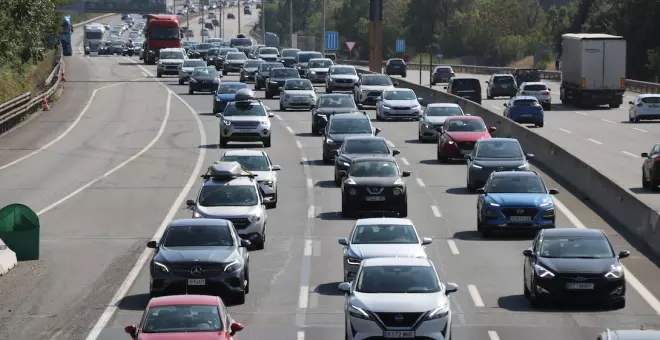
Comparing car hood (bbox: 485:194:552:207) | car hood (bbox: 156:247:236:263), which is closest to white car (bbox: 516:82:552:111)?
car hood (bbox: 485:194:552:207)

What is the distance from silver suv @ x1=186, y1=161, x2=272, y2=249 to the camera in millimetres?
28547

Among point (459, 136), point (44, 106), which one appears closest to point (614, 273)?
point (459, 136)

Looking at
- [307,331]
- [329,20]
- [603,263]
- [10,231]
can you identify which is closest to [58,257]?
[10,231]

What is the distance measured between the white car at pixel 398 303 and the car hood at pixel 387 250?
12.1 ft

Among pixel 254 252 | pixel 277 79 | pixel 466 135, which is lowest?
pixel 254 252

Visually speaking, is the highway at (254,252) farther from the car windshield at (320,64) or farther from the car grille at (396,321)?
the car windshield at (320,64)

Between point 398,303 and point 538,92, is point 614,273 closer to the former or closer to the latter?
point 398,303

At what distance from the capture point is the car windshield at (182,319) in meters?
16.4

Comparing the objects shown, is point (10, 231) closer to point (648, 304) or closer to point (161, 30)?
point (648, 304)

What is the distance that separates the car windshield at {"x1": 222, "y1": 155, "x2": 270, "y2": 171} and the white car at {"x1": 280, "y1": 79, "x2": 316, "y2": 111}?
103 ft

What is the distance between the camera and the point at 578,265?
22.3 meters

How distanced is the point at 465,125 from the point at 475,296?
→ 23.2 meters

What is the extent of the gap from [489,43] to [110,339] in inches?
5504

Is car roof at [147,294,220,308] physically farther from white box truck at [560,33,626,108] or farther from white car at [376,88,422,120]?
white box truck at [560,33,626,108]
